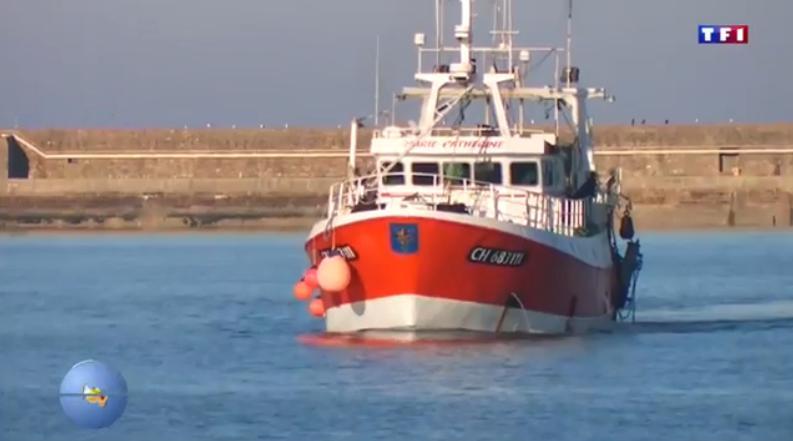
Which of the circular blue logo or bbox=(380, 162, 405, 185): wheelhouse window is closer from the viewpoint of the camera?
the circular blue logo

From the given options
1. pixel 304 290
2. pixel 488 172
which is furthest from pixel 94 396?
pixel 488 172

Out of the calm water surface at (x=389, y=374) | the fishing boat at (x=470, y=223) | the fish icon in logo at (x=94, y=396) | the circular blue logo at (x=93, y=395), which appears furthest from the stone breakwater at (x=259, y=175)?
the fish icon in logo at (x=94, y=396)

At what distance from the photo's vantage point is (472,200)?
31984 mm

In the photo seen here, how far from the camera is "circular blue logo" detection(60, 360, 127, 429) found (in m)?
22.8

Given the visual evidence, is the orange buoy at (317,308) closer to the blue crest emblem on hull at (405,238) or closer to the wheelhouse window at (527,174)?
the wheelhouse window at (527,174)

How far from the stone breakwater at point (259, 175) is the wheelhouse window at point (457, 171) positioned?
40.2 meters

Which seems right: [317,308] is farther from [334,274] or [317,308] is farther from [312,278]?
[334,274]

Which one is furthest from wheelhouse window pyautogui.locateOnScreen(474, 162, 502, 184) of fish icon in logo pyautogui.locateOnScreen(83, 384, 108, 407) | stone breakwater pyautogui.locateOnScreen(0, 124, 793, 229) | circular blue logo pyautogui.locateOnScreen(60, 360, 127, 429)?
stone breakwater pyautogui.locateOnScreen(0, 124, 793, 229)

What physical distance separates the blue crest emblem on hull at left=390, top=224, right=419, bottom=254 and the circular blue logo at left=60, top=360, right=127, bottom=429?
7047 mm

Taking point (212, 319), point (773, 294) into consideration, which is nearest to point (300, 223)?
point (773, 294)

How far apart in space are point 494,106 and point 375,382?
24.7 ft

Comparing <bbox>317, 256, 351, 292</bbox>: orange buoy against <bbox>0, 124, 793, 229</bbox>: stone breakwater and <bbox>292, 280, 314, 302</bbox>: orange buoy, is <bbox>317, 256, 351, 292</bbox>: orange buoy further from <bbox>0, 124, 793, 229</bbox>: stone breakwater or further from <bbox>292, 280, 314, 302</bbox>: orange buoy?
<bbox>0, 124, 793, 229</bbox>: stone breakwater

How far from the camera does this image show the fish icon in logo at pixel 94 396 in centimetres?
2295

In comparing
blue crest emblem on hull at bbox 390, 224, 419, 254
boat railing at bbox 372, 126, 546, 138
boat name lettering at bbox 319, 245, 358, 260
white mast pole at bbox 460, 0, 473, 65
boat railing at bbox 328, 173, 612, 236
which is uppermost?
white mast pole at bbox 460, 0, 473, 65
